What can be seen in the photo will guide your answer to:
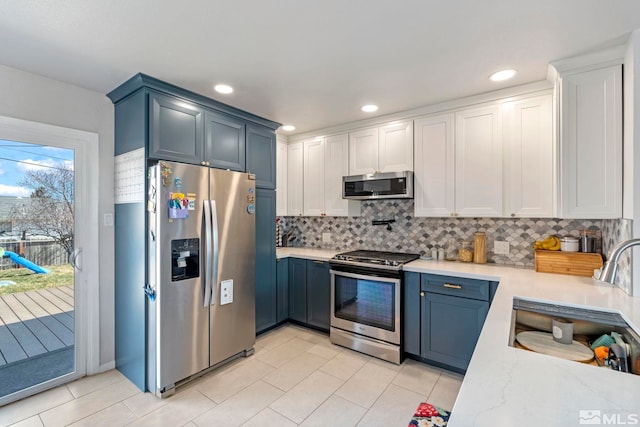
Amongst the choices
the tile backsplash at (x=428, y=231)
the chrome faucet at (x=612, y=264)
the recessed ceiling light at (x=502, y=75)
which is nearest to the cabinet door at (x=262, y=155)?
the tile backsplash at (x=428, y=231)

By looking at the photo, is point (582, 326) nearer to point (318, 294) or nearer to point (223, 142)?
point (318, 294)

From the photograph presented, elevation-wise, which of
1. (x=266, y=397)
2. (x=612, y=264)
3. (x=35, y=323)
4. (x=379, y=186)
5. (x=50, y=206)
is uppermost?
(x=379, y=186)

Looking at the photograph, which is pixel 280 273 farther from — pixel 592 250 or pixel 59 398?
pixel 592 250

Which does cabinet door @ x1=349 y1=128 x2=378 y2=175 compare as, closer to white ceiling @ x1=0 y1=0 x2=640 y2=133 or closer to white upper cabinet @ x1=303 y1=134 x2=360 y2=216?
white upper cabinet @ x1=303 y1=134 x2=360 y2=216

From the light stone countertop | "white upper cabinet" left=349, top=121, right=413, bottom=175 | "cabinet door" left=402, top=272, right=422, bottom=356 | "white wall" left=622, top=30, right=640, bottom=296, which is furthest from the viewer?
"white upper cabinet" left=349, top=121, right=413, bottom=175

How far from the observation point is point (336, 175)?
352 cm

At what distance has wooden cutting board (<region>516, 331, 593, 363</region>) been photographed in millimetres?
1314

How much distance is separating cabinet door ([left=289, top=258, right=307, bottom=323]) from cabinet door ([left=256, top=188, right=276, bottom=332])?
24 centimetres

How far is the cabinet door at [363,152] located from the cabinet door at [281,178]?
0.97 m

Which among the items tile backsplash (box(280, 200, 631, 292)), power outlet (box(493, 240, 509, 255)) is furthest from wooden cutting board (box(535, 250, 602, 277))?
power outlet (box(493, 240, 509, 255))

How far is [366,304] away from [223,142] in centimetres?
206

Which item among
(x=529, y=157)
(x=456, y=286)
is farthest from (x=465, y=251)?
(x=529, y=157)

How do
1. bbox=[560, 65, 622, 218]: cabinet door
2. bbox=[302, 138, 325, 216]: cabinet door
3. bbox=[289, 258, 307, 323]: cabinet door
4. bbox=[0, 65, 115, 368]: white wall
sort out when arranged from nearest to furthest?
1. bbox=[560, 65, 622, 218]: cabinet door
2. bbox=[0, 65, 115, 368]: white wall
3. bbox=[289, 258, 307, 323]: cabinet door
4. bbox=[302, 138, 325, 216]: cabinet door

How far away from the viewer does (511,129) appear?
98.6 inches
